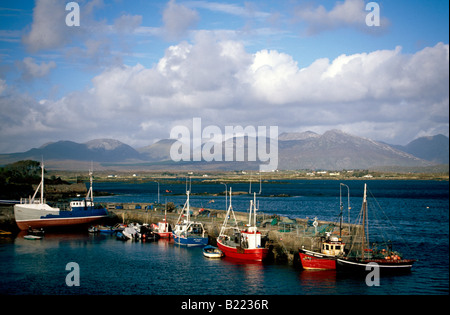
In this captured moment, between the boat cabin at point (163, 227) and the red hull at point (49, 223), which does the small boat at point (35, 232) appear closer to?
the red hull at point (49, 223)

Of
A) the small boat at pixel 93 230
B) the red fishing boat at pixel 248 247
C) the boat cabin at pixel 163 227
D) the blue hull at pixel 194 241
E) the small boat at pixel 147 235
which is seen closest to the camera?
the red fishing boat at pixel 248 247

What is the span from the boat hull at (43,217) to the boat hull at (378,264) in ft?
153

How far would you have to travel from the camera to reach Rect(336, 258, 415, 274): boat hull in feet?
127

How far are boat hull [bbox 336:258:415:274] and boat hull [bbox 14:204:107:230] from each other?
4675 centimetres

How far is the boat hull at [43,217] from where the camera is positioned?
222 ft

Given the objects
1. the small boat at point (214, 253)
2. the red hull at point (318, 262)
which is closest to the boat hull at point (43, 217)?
the small boat at point (214, 253)

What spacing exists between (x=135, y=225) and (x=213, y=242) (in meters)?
17.2

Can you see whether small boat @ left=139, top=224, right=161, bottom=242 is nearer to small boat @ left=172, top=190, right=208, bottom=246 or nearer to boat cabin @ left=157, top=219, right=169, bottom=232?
boat cabin @ left=157, top=219, right=169, bottom=232

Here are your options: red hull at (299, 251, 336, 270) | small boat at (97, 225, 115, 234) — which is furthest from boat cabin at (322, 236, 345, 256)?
small boat at (97, 225, 115, 234)

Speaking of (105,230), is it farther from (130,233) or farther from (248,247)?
(248,247)

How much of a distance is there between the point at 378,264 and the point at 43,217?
51.9m
